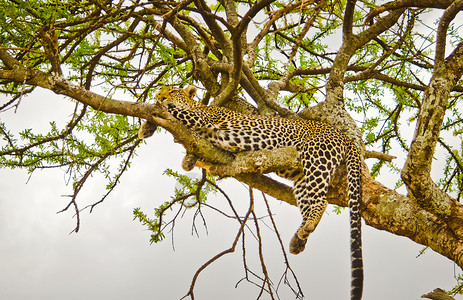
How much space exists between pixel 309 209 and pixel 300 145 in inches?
33.7

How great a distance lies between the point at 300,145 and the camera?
637 centimetres

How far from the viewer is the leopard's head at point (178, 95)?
23.9 ft

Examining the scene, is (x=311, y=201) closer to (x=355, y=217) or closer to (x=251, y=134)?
(x=355, y=217)

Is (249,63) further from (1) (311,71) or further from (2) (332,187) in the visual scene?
(2) (332,187)

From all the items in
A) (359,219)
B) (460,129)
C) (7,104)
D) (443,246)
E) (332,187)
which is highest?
(460,129)

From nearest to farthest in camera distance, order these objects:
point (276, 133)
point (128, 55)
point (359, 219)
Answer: point (359, 219) < point (276, 133) < point (128, 55)

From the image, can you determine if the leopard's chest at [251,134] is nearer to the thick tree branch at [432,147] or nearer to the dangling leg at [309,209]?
the dangling leg at [309,209]

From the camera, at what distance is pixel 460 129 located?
7633 millimetres

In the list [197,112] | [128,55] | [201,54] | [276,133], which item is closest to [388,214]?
[276,133]

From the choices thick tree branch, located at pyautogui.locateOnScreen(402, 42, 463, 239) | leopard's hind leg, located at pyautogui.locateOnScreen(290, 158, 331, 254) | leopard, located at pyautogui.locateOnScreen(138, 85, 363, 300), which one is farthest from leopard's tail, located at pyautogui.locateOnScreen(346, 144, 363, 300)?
thick tree branch, located at pyautogui.locateOnScreen(402, 42, 463, 239)

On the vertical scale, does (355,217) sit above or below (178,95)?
below

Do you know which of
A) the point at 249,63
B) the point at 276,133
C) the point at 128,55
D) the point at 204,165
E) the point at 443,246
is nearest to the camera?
the point at 443,246

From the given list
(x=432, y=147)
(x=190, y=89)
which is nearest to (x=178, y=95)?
(x=190, y=89)

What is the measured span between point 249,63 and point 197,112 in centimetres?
112
